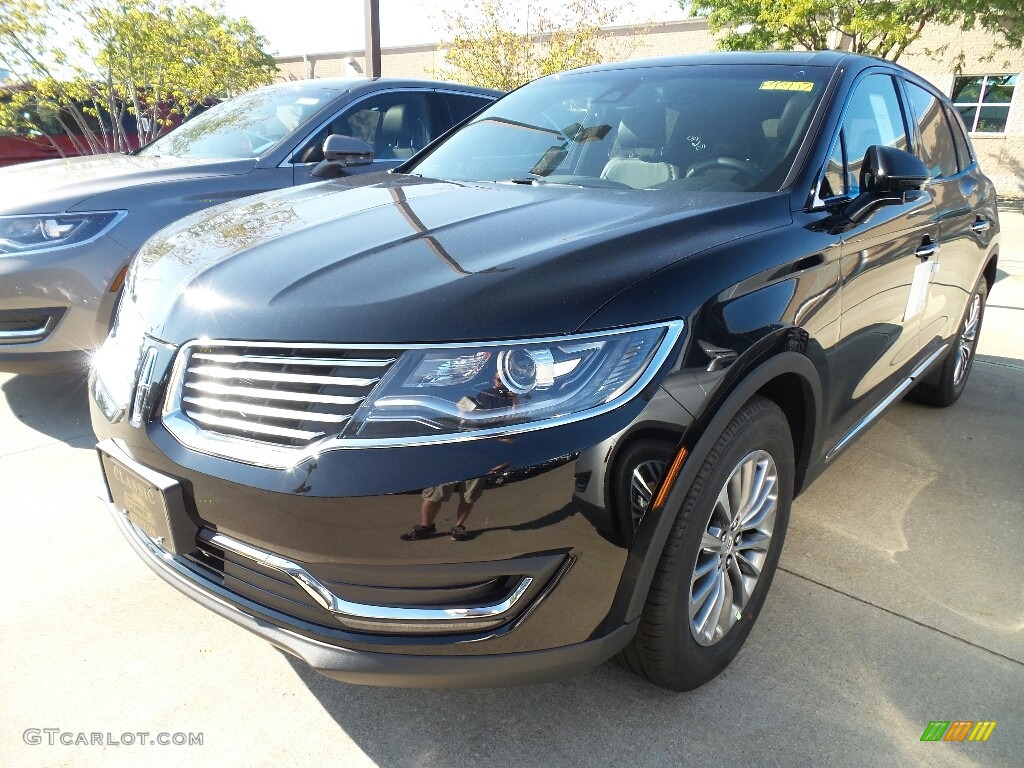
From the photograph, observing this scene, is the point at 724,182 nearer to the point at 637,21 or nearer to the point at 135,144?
the point at 135,144

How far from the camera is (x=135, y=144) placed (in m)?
12.5

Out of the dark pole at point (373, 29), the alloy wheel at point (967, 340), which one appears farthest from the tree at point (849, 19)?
the alloy wheel at point (967, 340)

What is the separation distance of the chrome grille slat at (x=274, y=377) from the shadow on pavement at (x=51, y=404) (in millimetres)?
2451

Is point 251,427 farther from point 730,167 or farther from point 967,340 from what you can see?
point 967,340

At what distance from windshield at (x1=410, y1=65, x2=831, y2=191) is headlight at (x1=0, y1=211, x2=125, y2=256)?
1.68 m

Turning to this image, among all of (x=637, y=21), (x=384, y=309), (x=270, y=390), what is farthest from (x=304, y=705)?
(x=637, y=21)

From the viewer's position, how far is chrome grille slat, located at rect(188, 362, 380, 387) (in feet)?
5.13

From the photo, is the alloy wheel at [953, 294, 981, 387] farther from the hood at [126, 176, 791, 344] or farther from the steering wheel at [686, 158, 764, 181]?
the hood at [126, 176, 791, 344]

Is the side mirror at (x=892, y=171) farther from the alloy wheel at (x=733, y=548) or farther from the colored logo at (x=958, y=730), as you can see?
the colored logo at (x=958, y=730)

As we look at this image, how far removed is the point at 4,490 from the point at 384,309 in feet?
8.18

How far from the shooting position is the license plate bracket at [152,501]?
1.71 meters

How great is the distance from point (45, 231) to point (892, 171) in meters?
3.59

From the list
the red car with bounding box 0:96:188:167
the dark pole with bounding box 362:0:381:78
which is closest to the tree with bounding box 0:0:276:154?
the red car with bounding box 0:96:188:167

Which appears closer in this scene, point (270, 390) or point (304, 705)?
point (270, 390)
